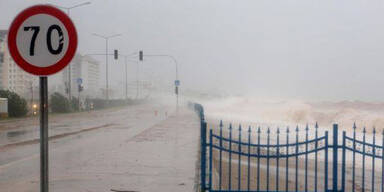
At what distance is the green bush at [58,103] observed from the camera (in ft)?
142

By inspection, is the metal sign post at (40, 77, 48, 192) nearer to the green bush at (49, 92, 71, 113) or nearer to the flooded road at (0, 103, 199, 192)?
the flooded road at (0, 103, 199, 192)

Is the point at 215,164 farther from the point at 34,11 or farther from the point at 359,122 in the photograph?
the point at 359,122

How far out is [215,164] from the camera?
1226cm

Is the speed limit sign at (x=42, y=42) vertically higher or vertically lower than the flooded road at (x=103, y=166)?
higher

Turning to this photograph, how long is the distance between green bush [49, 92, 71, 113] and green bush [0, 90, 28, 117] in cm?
757

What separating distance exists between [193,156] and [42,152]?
819 centimetres

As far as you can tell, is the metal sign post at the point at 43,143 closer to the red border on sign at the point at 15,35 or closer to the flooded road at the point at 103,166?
the red border on sign at the point at 15,35

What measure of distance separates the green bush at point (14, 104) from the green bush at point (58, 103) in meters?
7.57

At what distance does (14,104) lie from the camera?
114 ft

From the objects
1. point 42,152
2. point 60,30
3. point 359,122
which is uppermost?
point 60,30

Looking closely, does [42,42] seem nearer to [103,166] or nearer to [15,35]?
[15,35]

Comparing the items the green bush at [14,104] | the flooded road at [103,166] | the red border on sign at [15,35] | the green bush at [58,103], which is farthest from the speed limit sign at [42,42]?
the green bush at [58,103]

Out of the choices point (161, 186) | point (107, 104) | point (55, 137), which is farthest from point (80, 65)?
point (161, 186)

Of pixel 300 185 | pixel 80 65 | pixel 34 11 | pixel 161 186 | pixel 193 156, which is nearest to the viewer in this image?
pixel 34 11
